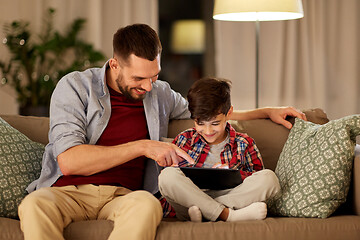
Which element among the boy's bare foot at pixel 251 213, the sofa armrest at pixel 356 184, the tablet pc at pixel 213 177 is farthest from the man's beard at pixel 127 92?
the sofa armrest at pixel 356 184

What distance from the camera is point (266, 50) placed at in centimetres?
508

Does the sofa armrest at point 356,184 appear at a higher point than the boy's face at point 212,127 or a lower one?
lower

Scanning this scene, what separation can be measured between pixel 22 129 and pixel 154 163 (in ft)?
2.22

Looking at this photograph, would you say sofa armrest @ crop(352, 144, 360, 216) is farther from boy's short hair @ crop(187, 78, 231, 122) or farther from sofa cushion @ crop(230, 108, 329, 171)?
boy's short hair @ crop(187, 78, 231, 122)

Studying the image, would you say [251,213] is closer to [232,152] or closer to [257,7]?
[232,152]

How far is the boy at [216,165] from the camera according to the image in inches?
84.6

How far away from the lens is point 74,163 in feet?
7.20

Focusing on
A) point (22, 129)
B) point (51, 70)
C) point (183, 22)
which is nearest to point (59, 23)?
point (51, 70)

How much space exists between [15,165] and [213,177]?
0.86 metres

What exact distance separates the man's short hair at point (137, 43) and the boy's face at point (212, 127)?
13.9 inches

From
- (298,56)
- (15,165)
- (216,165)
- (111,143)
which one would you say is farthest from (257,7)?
(298,56)

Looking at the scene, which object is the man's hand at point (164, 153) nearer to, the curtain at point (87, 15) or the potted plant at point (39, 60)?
the potted plant at point (39, 60)

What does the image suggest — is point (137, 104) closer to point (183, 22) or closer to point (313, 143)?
point (313, 143)

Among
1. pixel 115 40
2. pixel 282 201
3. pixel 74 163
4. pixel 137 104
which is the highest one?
pixel 115 40
